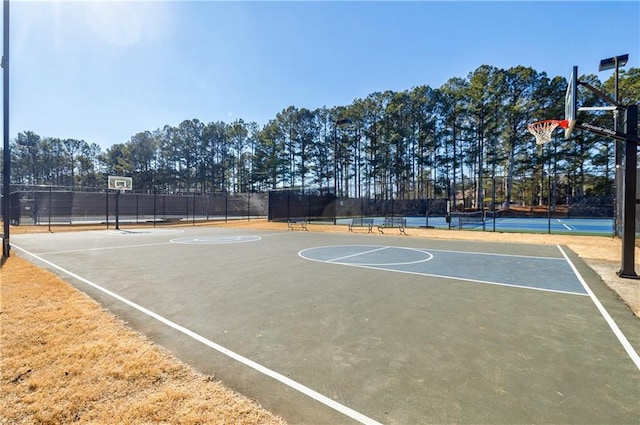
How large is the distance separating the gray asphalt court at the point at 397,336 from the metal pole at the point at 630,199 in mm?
782

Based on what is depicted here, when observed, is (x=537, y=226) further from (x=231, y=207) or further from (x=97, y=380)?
(x=231, y=207)

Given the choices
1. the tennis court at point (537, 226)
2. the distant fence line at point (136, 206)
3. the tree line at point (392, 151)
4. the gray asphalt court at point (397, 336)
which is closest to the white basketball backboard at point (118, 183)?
the distant fence line at point (136, 206)

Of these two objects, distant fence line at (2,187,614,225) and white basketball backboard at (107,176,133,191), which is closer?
white basketball backboard at (107,176,133,191)

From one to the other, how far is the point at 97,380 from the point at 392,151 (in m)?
41.7

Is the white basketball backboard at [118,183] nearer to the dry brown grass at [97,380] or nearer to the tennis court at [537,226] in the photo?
the tennis court at [537,226]

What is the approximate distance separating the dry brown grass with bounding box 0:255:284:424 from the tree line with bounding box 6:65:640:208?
20.0 m

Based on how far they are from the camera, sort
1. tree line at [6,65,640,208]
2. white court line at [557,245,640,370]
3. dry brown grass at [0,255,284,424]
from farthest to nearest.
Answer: tree line at [6,65,640,208], white court line at [557,245,640,370], dry brown grass at [0,255,284,424]

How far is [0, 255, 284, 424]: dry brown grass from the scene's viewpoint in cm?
198

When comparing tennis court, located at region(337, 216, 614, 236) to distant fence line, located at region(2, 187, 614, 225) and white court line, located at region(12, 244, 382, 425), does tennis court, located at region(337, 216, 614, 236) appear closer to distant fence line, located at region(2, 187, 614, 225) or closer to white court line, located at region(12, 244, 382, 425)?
distant fence line, located at region(2, 187, 614, 225)

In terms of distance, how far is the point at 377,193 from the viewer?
118 feet

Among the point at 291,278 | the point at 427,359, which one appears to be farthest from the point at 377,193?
the point at 427,359

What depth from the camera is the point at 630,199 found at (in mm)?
6148

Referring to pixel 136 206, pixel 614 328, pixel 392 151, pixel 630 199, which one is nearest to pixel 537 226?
pixel 630 199

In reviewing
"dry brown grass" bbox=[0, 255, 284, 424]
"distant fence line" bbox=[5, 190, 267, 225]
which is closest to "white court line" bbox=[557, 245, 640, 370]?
"dry brown grass" bbox=[0, 255, 284, 424]
